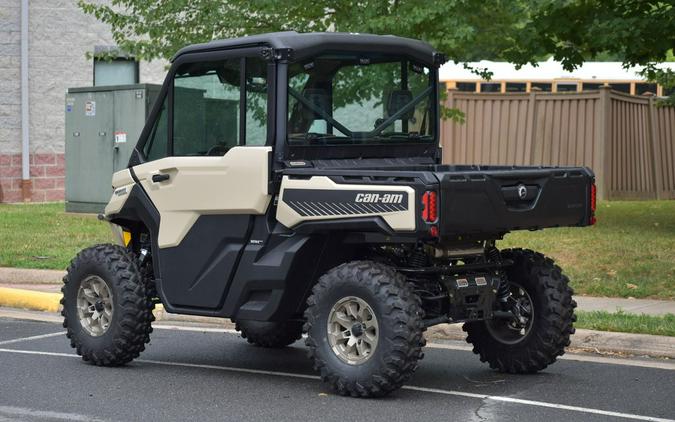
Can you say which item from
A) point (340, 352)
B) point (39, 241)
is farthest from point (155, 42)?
point (340, 352)

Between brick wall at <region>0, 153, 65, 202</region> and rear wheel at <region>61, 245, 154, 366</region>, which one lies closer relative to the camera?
rear wheel at <region>61, 245, 154, 366</region>

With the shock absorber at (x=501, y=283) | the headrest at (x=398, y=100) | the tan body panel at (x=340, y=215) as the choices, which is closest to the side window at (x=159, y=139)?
the tan body panel at (x=340, y=215)

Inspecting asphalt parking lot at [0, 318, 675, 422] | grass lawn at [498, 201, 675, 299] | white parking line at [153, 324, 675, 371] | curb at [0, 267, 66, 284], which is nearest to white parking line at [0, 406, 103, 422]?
asphalt parking lot at [0, 318, 675, 422]

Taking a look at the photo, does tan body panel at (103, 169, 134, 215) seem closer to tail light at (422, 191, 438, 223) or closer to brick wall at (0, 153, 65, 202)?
tail light at (422, 191, 438, 223)

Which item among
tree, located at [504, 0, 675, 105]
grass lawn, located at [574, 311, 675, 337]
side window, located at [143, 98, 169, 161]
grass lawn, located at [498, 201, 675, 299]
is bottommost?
grass lawn, located at [574, 311, 675, 337]

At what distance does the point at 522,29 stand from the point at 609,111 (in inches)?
228

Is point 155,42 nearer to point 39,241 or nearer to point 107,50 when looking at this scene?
point 39,241

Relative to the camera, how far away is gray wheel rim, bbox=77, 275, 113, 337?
29.9 ft

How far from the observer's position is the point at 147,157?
30.6 feet

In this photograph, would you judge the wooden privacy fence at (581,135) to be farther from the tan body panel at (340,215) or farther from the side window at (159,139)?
the tan body panel at (340,215)

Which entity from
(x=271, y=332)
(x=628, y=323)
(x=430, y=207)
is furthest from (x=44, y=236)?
(x=430, y=207)

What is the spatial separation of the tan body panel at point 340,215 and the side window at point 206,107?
67 centimetres

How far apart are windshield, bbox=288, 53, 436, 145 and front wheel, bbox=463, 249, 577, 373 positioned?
1.21 meters

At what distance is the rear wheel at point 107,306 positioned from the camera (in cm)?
891
